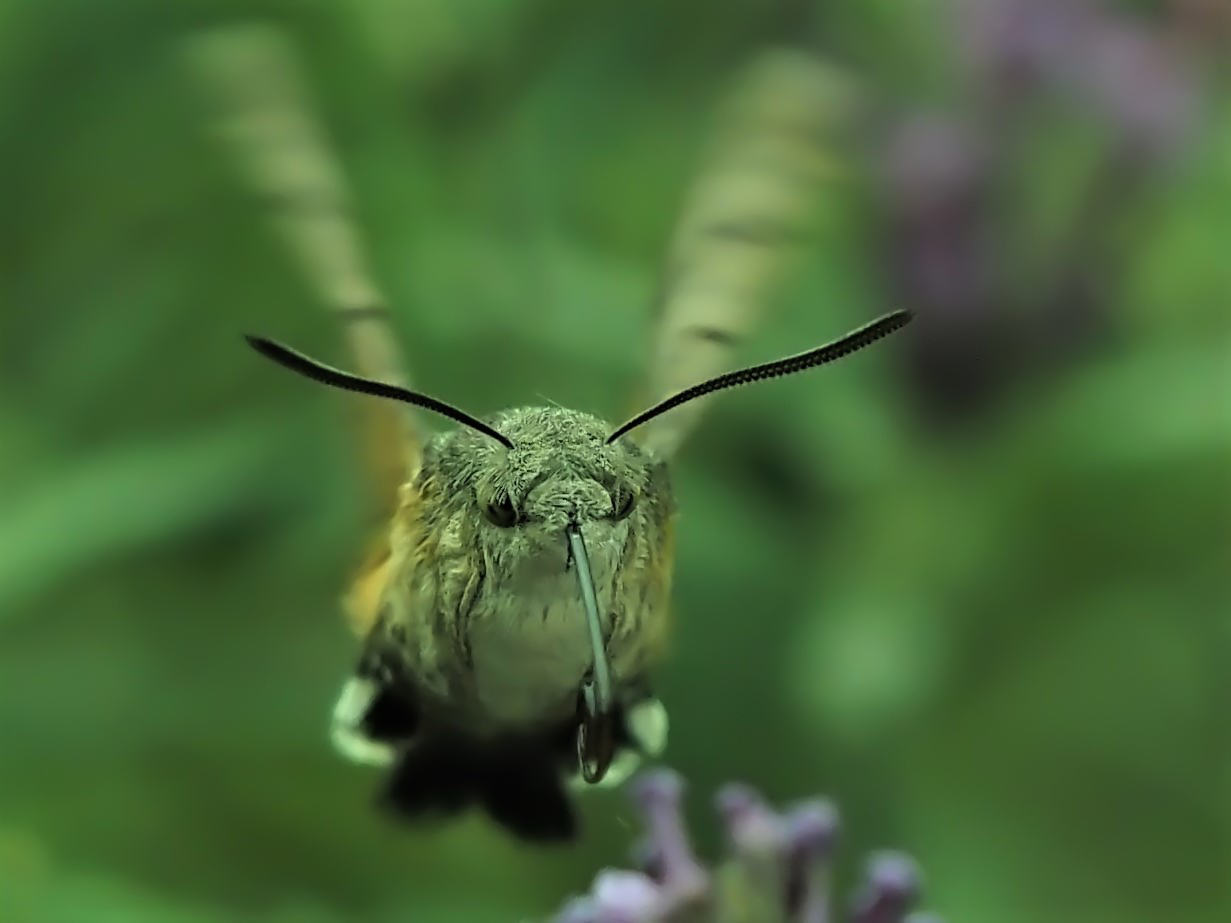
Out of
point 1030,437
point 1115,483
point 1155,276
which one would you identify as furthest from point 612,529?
point 1155,276

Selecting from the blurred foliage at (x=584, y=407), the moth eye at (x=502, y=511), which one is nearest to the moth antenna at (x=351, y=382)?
the moth eye at (x=502, y=511)

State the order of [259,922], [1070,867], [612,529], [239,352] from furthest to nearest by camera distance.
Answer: [1070,867], [239,352], [259,922], [612,529]

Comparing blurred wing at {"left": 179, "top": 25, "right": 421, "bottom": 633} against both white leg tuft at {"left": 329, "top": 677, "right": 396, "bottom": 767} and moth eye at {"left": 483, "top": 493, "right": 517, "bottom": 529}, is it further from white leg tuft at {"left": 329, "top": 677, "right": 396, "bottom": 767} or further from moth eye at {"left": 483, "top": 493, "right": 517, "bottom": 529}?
moth eye at {"left": 483, "top": 493, "right": 517, "bottom": 529}

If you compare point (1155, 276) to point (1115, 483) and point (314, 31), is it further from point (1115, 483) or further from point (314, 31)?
point (314, 31)

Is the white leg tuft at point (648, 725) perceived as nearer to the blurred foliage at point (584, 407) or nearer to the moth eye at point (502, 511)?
the moth eye at point (502, 511)

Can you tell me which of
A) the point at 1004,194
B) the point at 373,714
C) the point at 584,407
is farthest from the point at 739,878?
the point at 1004,194
